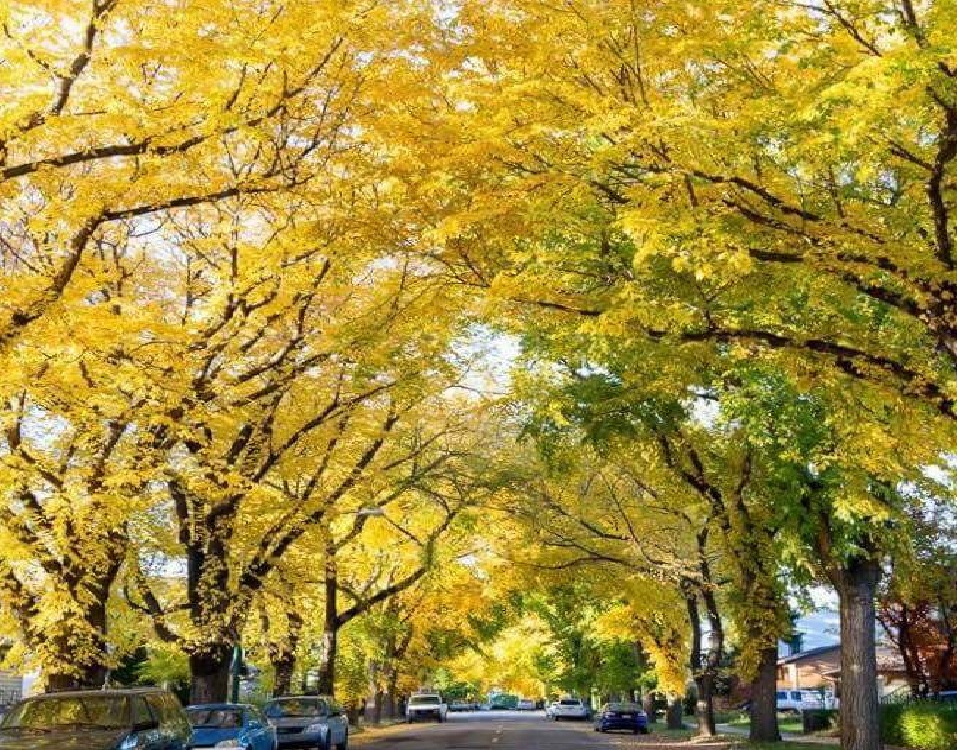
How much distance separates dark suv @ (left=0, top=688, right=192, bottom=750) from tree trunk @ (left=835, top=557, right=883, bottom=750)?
450 inches

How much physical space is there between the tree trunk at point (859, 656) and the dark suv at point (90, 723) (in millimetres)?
11432

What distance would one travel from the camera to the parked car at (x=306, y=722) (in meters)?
27.0

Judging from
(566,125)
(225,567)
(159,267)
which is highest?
(159,267)

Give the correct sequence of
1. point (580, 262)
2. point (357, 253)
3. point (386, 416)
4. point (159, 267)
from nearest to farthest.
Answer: point (580, 262), point (357, 253), point (159, 267), point (386, 416)

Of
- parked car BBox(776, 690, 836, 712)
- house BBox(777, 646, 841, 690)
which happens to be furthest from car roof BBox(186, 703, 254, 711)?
house BBox(777, 646, 841, 690)

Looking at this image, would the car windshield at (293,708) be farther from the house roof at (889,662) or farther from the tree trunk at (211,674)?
the house roof at (889,662)

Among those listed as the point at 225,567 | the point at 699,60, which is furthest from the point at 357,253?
the point at 225,567

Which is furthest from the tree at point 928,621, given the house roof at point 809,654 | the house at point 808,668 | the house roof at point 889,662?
the house roof at point 809,654

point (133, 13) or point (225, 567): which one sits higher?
point (133, 13)

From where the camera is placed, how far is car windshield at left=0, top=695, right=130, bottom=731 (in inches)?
540

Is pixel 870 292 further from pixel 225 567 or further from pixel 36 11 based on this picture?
pixel 225 567

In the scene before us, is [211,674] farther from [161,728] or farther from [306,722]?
[161,728]

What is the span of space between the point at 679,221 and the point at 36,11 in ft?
24.2

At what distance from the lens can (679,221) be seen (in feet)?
35.1
